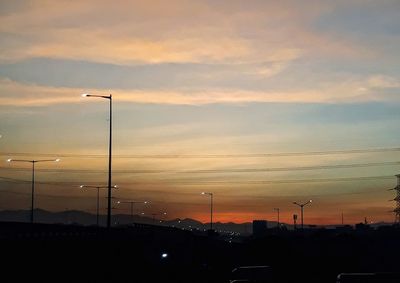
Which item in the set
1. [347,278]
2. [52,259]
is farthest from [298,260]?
[347,278]

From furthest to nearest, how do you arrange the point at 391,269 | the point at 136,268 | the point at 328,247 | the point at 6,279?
the point at 328,247, the point at 391,269, the point at 136,268, the point at 6,279

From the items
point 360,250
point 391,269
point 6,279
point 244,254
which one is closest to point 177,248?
point 244,254

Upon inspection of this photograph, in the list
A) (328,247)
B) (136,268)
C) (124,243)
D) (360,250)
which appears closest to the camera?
(136,268)

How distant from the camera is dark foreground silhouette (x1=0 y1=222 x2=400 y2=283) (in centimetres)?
6066

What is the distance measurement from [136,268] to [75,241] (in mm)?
8190

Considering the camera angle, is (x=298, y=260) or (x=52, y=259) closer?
(x=52, y=259)

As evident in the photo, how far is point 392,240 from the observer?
345 feet

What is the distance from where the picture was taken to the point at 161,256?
89000 mm

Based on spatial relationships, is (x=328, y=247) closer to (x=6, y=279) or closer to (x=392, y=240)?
(x=392, y=240)

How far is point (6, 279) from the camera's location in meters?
50.6

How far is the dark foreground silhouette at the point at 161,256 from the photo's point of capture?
60.7 meters

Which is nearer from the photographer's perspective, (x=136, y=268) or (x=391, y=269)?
(x=136, y=268)

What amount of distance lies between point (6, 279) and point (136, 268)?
82.4ft

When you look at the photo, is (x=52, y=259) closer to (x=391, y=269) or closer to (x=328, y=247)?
(x=391, y=269)
